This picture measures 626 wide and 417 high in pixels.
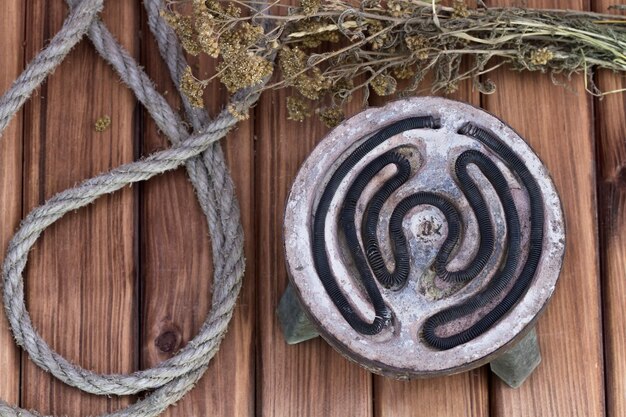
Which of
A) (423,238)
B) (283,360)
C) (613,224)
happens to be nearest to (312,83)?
(423,238)

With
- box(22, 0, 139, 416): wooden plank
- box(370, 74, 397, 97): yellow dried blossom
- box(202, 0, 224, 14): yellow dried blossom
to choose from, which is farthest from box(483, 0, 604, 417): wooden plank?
box(22, 0, 139, 416): wooden plank

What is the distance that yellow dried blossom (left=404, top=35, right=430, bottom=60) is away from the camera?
1312mm

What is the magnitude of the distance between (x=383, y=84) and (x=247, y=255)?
0.36 meters

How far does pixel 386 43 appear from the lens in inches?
54.0

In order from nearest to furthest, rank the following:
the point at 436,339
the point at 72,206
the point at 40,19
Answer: the point at 436,339 < the point at 72,206 < the point at 40,19

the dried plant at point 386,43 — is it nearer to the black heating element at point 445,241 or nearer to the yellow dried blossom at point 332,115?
the yellow dried blossom at point 332,115

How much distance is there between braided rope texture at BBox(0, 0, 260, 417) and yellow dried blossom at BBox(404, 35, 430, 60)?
10.1 inches

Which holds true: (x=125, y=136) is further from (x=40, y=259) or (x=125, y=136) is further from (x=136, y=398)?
(x=136, y=398)

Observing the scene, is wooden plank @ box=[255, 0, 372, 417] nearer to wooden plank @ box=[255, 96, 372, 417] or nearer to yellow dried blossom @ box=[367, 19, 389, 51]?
wooden plank @ box=[255, 96, 372, 417]

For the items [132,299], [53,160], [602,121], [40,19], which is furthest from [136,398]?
[602,121]

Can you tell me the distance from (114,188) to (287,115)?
12.1 inches

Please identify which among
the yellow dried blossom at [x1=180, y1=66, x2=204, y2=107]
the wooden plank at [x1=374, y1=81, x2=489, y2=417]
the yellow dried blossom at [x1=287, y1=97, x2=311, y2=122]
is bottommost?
the wooden plank at [x1=374, y1=81, x2=489, y2=417]

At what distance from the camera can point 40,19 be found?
4.97 feet

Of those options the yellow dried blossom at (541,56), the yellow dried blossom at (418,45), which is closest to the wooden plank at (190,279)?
the yellow dried blossom at (418,45)
